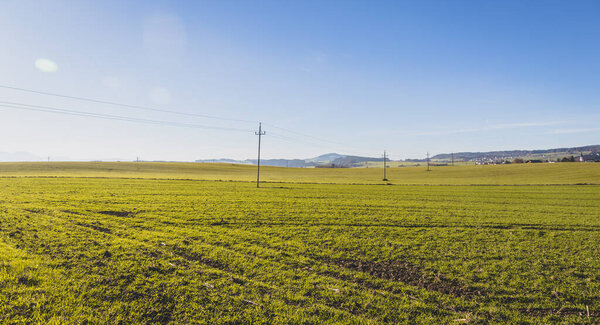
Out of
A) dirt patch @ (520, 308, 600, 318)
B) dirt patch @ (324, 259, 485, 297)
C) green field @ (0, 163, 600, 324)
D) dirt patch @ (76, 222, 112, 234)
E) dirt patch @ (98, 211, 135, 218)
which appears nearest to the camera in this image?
green field @ (0, 163, 600, 324)

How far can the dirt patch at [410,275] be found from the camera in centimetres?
Result: 999

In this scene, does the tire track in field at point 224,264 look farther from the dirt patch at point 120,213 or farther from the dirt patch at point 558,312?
the dirt patch at point 120,213

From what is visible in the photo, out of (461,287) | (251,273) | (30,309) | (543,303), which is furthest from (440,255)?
(30,309)

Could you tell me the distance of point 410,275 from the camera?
11.2 meters

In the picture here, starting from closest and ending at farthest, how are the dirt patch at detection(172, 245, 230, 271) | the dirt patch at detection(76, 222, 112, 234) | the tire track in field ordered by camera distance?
the tire track in field, the dirt patch at detection(172, 245, 230, 271), the dirt patch at detection(76, 222, 112, 234)

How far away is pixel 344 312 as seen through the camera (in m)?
8.12

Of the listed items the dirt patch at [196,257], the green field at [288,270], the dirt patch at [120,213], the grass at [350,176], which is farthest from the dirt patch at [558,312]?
the grass at [350,176]

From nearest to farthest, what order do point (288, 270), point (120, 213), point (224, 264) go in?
point (288, 270) → point (224, 264) → point (120, 213)

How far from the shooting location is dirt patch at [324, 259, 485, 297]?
999cm

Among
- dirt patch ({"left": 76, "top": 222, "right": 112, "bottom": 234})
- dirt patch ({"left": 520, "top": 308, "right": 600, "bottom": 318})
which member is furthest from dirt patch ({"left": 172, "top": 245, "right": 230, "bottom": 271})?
dirt patch ({"left": 520, "top": 308, "right": 600, "bottom": 318})

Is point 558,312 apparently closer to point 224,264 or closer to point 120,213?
point 224,264

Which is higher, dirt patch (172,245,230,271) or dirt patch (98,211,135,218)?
dirt patch (98,211,135,218)

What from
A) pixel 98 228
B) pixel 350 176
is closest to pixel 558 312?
pixel 98 228

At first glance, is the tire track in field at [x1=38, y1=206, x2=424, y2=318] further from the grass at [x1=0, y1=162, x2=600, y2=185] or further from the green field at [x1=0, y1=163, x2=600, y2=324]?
the grass at [x1=0, y1=162, x2=600, y2=185]
